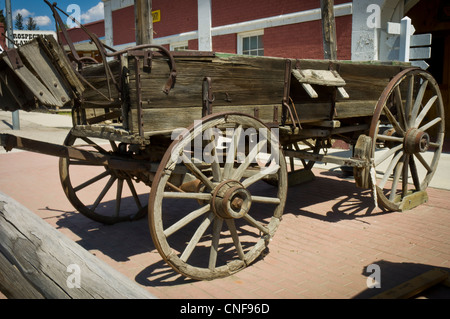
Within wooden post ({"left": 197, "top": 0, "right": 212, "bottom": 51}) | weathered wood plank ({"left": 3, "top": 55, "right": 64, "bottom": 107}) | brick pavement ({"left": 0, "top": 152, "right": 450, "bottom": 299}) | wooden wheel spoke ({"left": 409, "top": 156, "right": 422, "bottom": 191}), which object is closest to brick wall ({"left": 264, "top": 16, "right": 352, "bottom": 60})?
wooden post ({"left": 197, "top": 0, "right": 212, "bottom": 51})

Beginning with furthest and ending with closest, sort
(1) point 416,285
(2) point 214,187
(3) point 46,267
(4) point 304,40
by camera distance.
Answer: (4) point 304,40 → (2) point 214,187 → (1) point 416,285 → (3) point 46,267

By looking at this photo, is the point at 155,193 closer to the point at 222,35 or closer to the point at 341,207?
the point at 341,207

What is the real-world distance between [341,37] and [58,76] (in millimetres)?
7384

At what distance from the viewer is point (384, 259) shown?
11.9 feet

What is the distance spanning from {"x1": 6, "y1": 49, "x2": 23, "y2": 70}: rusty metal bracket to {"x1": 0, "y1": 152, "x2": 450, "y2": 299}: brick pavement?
178 centimetres

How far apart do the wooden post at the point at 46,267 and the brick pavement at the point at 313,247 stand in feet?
3.76

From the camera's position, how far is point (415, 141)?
Result: 4.67m

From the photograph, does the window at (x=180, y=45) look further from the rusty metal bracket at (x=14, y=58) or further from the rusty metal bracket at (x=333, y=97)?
the rusty metal bracket at (x=14, y=58)

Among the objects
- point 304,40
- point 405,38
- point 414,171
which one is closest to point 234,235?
point 414,171

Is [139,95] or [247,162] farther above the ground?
[139,95]

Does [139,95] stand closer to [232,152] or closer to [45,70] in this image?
[45,70]

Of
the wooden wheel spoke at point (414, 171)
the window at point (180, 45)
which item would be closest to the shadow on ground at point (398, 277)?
the wooden wheel spoke at point (414, 171)

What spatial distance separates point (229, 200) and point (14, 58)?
1756mm
